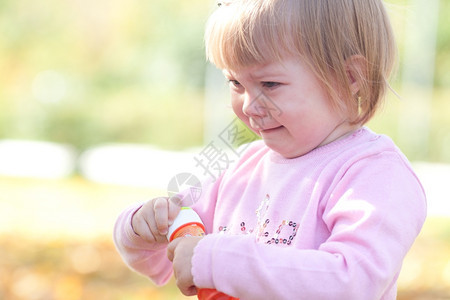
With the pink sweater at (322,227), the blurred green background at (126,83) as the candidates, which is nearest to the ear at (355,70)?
the pink sweater at (322,227)

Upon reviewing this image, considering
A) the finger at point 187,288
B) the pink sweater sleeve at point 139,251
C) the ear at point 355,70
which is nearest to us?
the finger at point 187,288

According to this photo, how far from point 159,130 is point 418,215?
1000 centimetres

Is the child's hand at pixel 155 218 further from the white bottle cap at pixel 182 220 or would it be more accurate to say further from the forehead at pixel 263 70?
the forehead at pixel 263 70

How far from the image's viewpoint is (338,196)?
1.75m

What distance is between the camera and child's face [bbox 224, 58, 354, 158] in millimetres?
1796

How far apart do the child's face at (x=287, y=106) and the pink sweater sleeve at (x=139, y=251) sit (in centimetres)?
49

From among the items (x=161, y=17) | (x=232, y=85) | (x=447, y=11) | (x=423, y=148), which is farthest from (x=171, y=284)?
(x=161, y=17)

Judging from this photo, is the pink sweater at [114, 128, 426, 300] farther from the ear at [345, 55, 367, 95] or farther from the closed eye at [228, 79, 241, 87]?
the closed eye at [228, 79, 241, 87]

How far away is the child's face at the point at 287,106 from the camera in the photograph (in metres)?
1.80

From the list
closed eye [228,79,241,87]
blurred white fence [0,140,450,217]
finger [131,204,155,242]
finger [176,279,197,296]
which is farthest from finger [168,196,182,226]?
blurred white fence [0,140,450,217]

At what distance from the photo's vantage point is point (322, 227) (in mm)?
1788

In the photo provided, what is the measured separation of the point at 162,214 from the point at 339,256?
0.54 meters

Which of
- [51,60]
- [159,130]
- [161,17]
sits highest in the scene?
[161,17]

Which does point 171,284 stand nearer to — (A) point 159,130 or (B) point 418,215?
(B) point 418,215
